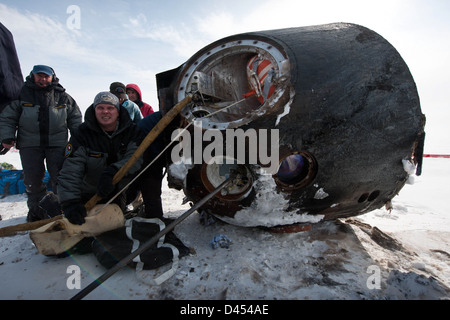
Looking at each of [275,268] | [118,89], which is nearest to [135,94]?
[118,89]

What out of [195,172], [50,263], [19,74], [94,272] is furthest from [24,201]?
[195,172]

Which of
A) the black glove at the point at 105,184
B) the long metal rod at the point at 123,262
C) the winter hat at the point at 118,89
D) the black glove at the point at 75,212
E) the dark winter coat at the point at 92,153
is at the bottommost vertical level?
the long metal rod at the point at 123,262

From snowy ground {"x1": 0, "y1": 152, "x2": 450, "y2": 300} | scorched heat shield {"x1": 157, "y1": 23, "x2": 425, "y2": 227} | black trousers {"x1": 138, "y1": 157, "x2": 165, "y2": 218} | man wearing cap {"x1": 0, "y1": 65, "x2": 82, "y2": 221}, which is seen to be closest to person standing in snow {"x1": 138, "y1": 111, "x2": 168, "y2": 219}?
black trousers {"x1": 138, "y1": 157, "x2": 165, "y2": 218}

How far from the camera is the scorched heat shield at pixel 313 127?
1.76 metres

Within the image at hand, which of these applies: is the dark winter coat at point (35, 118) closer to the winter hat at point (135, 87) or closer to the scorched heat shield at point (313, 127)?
the winter hat at point (135, 87)

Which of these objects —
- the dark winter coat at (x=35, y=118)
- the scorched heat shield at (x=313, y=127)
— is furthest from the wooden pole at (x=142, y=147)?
the dark winter coat at (x=35, y=118)

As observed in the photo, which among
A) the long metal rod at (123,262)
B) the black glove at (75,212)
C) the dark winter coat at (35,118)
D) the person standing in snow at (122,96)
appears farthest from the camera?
the person standing in snow at (122,96)

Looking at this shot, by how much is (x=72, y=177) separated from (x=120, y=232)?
0.68m

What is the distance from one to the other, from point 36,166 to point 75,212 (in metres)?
1.73

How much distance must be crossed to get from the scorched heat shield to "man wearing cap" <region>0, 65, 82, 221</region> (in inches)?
82.9

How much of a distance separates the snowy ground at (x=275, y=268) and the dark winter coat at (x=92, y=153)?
0.70m

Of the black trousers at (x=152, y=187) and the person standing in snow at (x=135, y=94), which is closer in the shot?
the black trousers at (x=152, y=187)

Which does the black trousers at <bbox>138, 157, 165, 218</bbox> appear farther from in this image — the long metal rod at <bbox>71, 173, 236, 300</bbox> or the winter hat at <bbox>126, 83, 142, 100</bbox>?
the winter hat at <bbox>126, 83, 142, 100</bbox>

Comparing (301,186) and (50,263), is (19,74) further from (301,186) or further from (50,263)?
(301,186)
